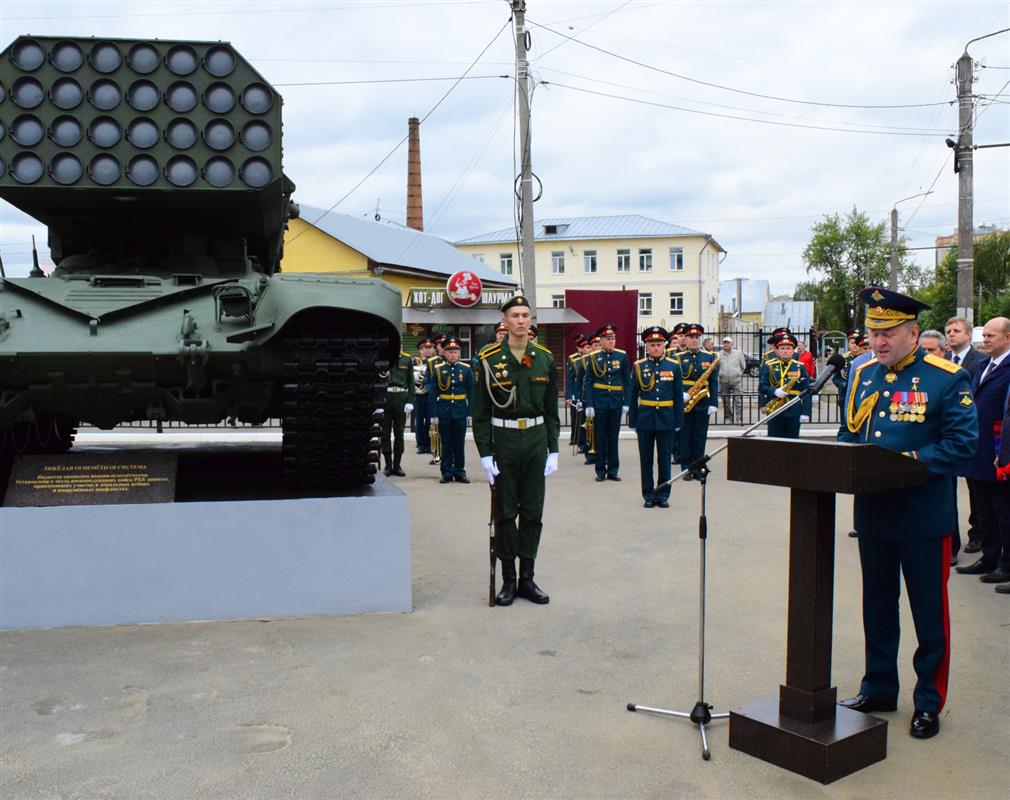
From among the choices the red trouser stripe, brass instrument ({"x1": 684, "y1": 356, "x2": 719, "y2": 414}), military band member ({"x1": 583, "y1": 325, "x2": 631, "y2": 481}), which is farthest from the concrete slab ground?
military band member ({"x1": 583, "y1": 325, "x2": 631, "y2": 481})

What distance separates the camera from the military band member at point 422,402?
→ 45.0 feet

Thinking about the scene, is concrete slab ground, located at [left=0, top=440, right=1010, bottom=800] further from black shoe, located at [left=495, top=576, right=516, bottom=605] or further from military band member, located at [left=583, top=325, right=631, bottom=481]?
military band member, located at [left=583, top=325, right=631, bottom=481]

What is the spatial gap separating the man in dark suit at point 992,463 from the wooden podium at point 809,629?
10.5 ft

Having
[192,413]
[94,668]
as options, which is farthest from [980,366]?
[94,668]

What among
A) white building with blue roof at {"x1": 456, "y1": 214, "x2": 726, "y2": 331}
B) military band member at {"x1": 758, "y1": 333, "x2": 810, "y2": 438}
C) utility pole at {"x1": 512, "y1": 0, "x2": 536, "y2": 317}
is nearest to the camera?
military band member at {"x1": 758, "y1": 333, "x2": 810, "y2": 438}

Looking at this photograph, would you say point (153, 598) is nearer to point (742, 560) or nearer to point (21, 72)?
point (21, 72)

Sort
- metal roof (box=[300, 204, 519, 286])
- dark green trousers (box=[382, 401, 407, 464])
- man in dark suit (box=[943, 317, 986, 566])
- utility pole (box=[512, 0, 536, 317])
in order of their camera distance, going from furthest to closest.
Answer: metal roof (box=[300, 204, 519, 286])
utility pole (box=[512, 0, 536, 317])
dark green trousers (box=[382, 401, 407, 464])
man in dark suit (box=[943, 317, 986, 566])

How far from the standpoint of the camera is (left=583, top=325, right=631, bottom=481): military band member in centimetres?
1153

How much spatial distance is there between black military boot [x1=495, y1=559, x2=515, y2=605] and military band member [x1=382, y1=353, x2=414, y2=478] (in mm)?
5890

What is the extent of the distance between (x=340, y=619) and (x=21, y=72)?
370 cm

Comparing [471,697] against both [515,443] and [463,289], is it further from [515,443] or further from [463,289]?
[463,289]

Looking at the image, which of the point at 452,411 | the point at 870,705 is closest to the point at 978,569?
the point at 870,705

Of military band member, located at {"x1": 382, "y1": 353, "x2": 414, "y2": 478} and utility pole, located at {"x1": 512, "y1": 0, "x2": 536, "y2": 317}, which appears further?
utility pole, located at {"x1": 512, "y1": 0, "x2": 536, "y2": 317}

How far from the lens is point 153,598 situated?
5535 millimetres
